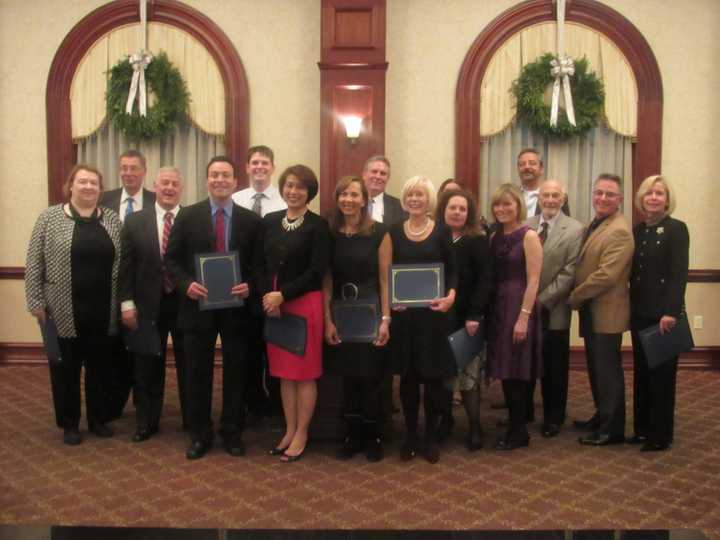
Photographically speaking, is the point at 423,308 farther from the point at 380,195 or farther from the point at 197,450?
the point at 197,450

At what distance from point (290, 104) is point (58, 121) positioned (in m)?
2.03

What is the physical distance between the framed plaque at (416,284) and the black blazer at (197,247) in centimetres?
76

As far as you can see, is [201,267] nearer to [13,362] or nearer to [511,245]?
[511,245]

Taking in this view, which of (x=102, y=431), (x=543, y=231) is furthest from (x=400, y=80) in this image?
(x=102, y=431)

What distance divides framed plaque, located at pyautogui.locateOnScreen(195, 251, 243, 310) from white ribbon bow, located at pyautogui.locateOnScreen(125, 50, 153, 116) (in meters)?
2.85

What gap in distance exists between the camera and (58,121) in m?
6.05

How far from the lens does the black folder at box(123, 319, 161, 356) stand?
3946 mm

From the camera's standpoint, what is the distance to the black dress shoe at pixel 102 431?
4113 millimetres

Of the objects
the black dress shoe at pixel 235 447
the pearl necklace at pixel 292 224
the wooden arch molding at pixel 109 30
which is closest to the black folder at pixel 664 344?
the pearl necklace at pixel 292 224

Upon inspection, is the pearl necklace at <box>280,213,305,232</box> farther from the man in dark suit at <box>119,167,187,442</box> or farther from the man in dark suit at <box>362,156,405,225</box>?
the man in dark suit at <box>362,156,405,225</box>

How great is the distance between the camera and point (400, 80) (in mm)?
6055

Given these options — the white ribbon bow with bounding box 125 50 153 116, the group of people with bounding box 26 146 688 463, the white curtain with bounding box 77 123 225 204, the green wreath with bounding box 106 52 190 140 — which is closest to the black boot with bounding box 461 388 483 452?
the group of people with bounding box 26 146 688 463

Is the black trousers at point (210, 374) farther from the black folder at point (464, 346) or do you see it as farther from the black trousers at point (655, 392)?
the black trousers at point (655, 392)

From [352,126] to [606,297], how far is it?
107 inches
